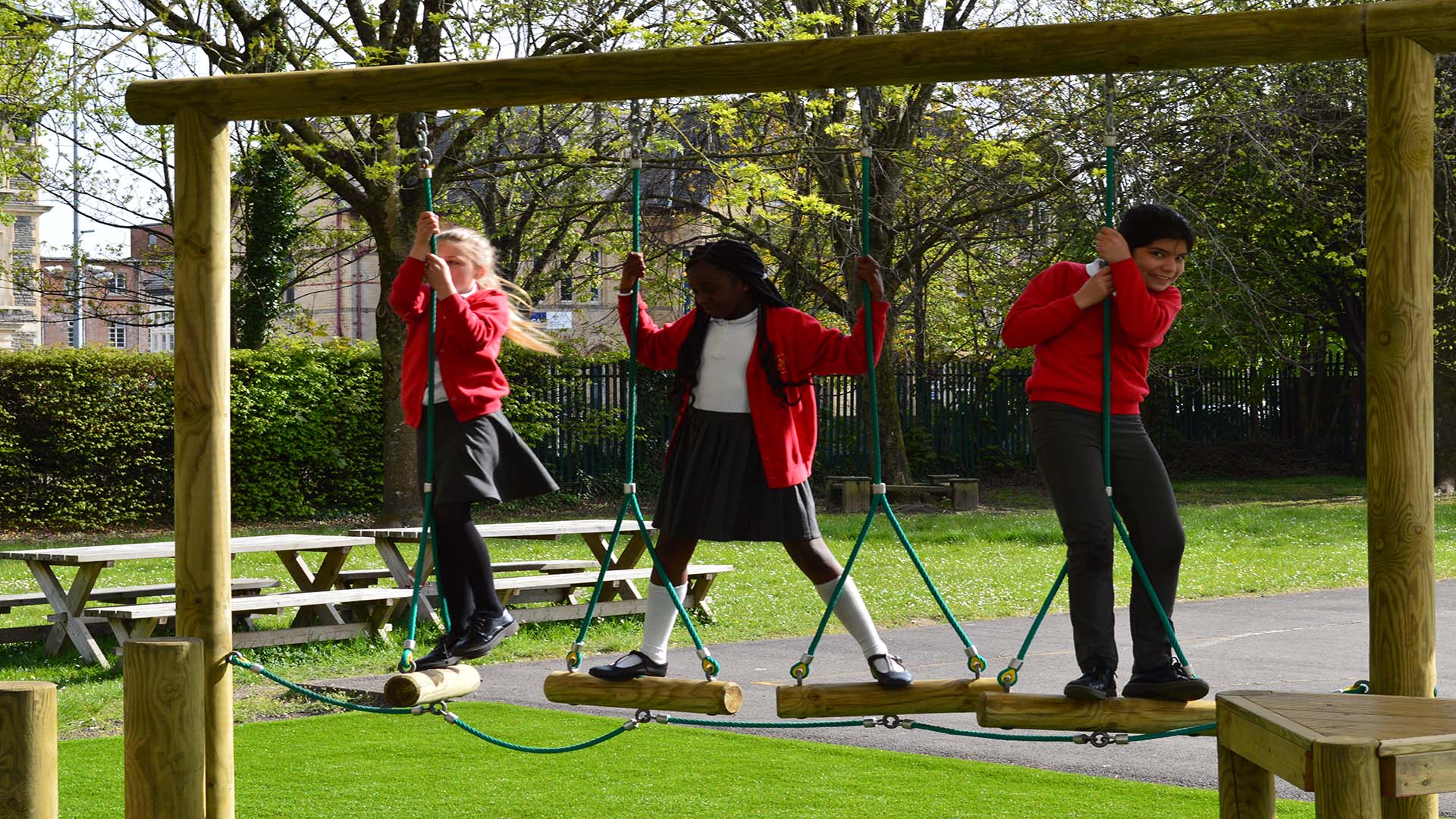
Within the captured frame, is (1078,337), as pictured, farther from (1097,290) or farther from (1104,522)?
(1104,522)

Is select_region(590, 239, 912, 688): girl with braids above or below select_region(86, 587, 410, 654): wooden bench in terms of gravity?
above

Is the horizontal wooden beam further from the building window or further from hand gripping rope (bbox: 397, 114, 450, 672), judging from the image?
the building window

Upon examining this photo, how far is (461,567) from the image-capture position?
5285 millimetres

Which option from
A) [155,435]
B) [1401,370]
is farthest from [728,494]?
[155,435]

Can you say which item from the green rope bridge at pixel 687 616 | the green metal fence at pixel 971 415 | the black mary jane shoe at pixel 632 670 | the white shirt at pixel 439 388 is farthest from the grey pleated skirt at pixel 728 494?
the green metal fence at pixel 971 415

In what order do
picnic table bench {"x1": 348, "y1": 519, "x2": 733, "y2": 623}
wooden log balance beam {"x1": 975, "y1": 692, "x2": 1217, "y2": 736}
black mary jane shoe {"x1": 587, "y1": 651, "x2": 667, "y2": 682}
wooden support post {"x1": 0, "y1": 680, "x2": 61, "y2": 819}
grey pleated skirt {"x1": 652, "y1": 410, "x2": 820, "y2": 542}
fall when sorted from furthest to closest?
1. picnic table bench {"x1": 348, "y1": 519, "x2": 733, "y2": 623}
2. grey pleated skirt {"x1": 652, "y1": 410, "x2": 820, "y2": 542}
3. black mary jane shoe {"x1": 587, "y1": 651, "x2": 667, "y2": 682}
4. wooden log balance beam {"x1": 975, "y1": 692, "x2": 1217, "y2": 736}
5. wooden support post {"x1": 0, "y1": 680, "x2": 61, "y2": 819}

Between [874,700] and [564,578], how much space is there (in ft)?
21.3

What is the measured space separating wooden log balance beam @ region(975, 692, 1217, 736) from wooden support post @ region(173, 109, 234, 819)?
7.83ft

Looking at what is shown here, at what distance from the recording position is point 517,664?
9578mm

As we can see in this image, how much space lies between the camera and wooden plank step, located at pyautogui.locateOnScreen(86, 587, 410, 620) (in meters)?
8.80

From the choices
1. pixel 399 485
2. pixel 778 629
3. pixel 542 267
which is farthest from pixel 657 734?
pixel 542 267

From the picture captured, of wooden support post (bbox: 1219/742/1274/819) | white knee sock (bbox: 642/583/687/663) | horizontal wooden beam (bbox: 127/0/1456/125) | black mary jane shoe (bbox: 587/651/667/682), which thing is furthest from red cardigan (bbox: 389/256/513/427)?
wooden support post (bbox: 1219/742/1274/819)

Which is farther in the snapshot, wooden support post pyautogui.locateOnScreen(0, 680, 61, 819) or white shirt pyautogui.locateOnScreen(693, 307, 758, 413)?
white shirt pyautogui.locateOnScreen(693, 307, 758, 413)

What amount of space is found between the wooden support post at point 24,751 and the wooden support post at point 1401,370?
3.56 meters
